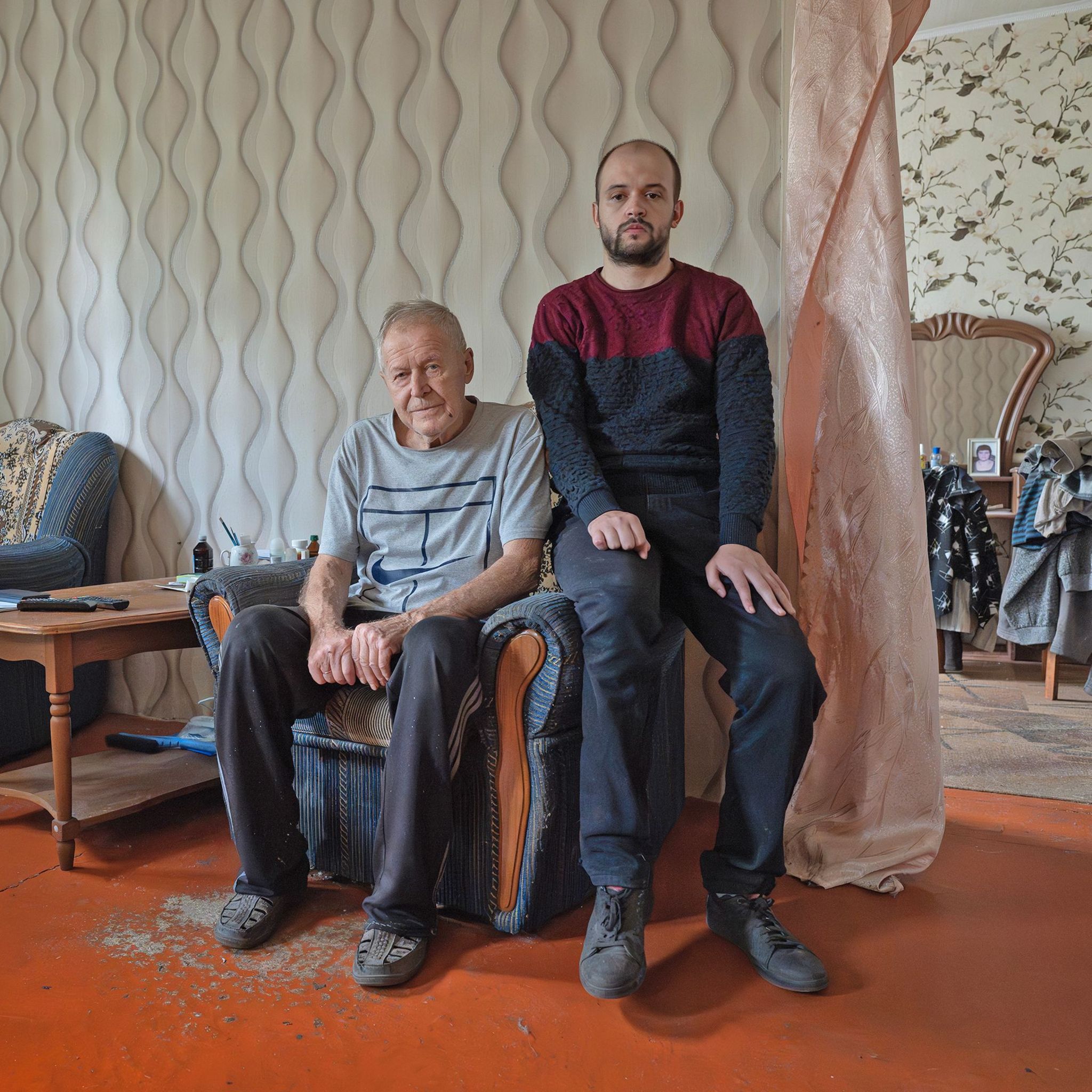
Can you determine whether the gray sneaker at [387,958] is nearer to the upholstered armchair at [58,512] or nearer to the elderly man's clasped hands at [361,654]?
the elderly man's clasped hands at [361,654]

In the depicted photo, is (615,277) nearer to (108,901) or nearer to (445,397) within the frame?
(445,397)

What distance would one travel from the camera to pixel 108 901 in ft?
5.40

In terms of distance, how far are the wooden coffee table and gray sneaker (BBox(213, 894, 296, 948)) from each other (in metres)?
0.52

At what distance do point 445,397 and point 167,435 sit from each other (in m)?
1.56

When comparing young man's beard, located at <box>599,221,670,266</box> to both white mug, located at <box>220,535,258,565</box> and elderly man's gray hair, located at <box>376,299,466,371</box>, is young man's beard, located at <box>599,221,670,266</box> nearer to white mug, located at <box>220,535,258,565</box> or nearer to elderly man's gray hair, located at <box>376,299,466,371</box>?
elderly man's gray hair, located at <box>376,299,466,371</box>

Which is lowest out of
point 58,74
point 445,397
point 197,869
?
point 197,869

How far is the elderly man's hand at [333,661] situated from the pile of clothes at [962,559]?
9.03ft

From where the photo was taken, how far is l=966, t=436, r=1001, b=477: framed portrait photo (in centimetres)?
399

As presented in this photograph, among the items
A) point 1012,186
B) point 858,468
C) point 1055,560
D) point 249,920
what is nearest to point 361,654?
point 249,920

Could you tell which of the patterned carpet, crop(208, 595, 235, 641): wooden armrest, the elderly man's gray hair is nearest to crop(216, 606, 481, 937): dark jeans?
crop(208, 595, 235, 641): wooden armrest

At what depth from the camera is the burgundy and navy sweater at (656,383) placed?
1.71 meters

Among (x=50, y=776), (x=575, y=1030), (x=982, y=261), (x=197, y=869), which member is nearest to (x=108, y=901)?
(x=197, y=869)

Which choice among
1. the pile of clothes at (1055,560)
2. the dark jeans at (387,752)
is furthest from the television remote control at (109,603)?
the pile of clothes at (1055,560)

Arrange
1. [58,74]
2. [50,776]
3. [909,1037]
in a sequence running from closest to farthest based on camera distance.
Result: [909,1037] < [50,776] < [58,74]
